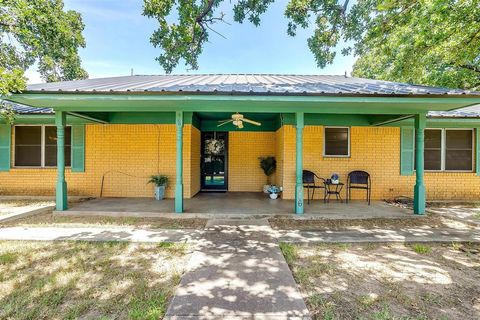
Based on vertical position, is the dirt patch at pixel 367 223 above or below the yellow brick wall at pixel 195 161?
below

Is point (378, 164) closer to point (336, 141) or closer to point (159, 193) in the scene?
point (336, 141)

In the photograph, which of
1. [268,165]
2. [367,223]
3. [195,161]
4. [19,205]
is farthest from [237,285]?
[19,205]

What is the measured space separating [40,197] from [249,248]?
7570 mm

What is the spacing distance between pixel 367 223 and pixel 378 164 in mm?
3262

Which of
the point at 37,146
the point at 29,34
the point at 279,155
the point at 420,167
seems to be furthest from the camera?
the point at 279,155

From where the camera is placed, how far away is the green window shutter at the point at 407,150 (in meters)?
7.45

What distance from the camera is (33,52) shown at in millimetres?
11727

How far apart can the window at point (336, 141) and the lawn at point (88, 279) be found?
575 cm

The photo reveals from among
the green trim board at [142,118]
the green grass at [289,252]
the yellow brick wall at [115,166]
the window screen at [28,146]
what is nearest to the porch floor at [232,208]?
the yellow brick wall at [115,166]

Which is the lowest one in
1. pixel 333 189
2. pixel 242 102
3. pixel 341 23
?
pixel 333 189

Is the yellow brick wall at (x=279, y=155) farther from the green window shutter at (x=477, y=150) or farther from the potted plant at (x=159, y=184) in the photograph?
the green window shutter at (x=477, y=150)

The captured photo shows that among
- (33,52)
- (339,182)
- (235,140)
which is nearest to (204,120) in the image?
(235,140)

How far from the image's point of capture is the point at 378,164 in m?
7.56

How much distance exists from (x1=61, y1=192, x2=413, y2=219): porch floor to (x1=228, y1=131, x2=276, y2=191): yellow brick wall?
1.57 meters
